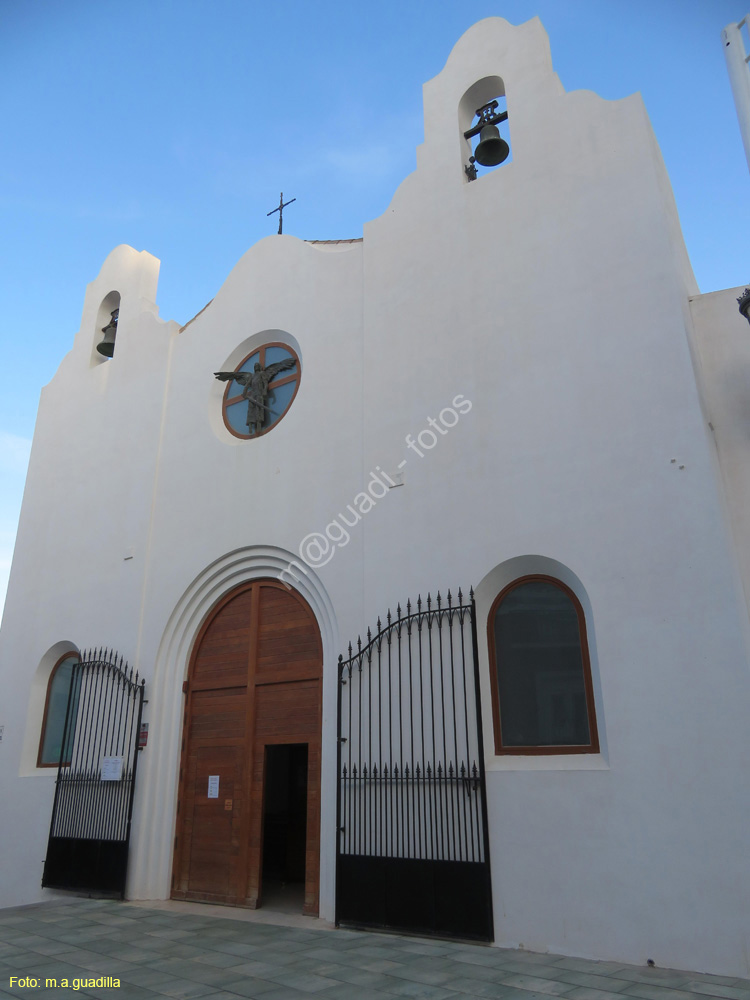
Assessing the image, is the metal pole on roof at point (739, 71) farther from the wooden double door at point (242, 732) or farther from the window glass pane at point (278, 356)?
the wooden double door at point (242, 732)

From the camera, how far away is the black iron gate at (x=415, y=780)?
20.8 feet

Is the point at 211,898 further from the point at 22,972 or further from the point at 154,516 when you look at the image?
the point at 154,516

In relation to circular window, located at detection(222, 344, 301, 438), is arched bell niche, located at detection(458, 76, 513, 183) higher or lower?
higher

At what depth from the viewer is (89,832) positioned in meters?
9.28

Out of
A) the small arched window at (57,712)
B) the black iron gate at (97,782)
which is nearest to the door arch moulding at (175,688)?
the black iron gate at (97,782)

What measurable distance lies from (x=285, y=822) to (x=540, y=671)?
5468 millimetres

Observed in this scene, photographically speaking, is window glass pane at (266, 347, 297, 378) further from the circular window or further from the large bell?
the large bell

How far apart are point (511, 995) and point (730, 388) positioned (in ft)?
17.3

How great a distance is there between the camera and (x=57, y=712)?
425 inches

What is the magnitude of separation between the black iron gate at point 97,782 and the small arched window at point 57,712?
0.29m

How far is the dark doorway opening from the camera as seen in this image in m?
10.1

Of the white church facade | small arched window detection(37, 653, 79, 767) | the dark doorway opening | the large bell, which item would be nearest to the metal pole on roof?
the white church facade

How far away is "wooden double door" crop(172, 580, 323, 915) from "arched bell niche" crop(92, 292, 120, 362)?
5.90 meters

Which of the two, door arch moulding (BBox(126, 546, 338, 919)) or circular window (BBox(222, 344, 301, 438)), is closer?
door arch moulding (BBox(126, 546, 338, 919))
